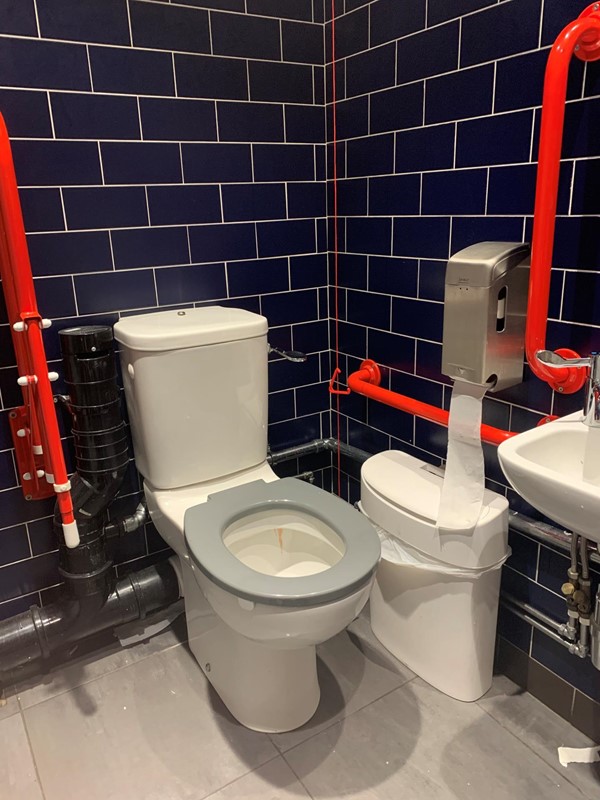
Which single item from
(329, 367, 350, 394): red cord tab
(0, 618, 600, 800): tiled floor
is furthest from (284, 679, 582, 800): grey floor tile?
(329, 367, 350, 394): red cord tab

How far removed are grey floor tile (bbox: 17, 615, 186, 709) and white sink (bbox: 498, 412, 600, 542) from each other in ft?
3.89

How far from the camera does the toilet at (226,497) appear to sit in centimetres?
148

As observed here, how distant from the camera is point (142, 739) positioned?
4.96ft

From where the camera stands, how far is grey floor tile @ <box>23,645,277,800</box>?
1.40 meters

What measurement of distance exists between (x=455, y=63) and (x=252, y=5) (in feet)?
2.03

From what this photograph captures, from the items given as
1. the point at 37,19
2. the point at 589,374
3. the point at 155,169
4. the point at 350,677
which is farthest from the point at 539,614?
the point at 37,19

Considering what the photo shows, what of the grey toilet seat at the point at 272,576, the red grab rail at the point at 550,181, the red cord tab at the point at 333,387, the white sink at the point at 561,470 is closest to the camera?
the white sink at the point at 561,470

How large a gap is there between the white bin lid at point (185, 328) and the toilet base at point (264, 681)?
0.69 m

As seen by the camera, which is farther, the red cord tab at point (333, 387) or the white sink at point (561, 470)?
the red cord tab at point (333, 387)

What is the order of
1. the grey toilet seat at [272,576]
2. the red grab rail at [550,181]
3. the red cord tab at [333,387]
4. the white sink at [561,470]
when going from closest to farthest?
the white sink at [561,470]
the red grab rail at [550,181]
the grey toilet seat at [272,576]
the red cord tab at [333,387]

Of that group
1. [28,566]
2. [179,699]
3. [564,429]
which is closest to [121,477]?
[28,566]

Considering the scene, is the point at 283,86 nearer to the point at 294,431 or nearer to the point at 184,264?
the point at 184,264

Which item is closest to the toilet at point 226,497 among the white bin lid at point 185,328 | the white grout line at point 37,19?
the white bin lid at point 185,328

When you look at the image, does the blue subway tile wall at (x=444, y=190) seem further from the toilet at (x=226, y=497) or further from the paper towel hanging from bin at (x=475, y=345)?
the toilet at (x=226, y=497)
